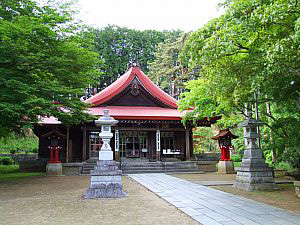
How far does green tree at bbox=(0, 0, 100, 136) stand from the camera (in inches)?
362

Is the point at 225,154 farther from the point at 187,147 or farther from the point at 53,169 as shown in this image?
the point at 53,169

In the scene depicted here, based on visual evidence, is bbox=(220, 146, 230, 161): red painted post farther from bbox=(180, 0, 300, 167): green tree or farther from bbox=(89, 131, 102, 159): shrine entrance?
bbox=(89, 131, 102, 159): shrine entrance

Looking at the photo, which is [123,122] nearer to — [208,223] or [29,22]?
[29,22]

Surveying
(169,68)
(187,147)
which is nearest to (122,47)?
(169,68)

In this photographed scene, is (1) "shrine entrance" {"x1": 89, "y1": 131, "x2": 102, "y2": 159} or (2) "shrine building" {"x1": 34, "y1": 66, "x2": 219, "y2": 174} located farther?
(1) "shrine entrance" {"x1": 89, "y1": 131, "x2": 102, "y2": 159}

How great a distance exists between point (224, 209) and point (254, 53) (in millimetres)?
3636

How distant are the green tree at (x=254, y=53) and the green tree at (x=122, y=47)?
89.2 feet

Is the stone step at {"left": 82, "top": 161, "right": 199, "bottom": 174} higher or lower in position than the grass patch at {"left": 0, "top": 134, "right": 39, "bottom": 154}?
lower

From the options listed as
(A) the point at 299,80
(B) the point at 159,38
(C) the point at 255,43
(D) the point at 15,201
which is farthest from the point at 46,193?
(B) the point at 159,38

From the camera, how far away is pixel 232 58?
6871 mm

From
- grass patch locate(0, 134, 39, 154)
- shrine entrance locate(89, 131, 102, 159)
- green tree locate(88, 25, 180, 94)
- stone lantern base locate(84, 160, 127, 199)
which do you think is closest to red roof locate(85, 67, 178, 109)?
shrine entrance locate(89, 131, 102, 159)

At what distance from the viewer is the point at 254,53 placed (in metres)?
6.21

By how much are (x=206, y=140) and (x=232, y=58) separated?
20.0m

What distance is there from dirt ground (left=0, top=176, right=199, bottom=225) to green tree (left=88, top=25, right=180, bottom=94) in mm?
27084
